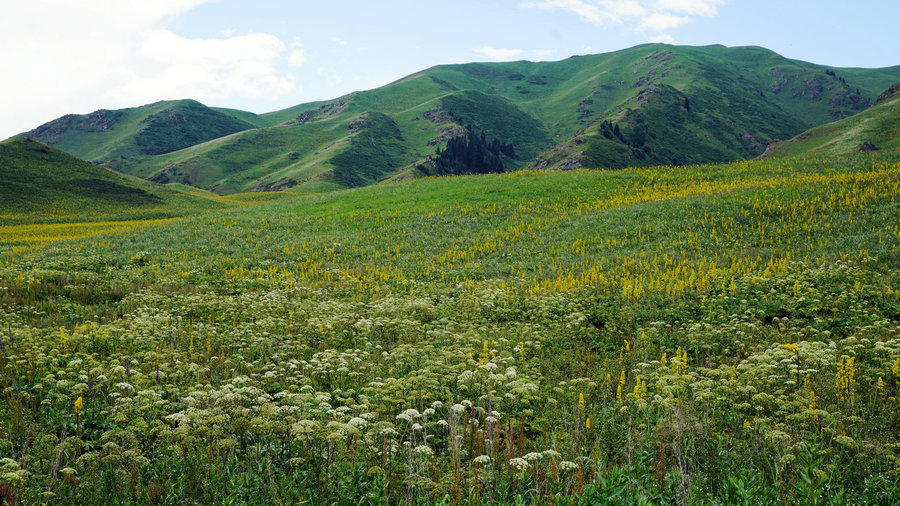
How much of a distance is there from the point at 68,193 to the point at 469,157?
129645mm

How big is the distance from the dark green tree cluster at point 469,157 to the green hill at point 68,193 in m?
95.8

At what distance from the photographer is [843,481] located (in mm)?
4246

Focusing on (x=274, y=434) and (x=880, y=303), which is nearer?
(x=274, y=434)

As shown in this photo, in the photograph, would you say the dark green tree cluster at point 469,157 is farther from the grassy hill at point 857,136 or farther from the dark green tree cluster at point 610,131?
the grassy hill at point 857,136

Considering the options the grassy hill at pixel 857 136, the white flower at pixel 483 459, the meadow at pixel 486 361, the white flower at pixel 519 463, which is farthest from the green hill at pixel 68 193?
the grassy hill at pixel 857 136

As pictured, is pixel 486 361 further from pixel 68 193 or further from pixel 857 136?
pixel 857 136

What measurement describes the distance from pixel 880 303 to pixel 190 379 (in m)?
14.8

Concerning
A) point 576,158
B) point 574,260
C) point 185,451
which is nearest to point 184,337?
point 185,451

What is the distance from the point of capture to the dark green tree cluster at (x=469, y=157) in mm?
163250

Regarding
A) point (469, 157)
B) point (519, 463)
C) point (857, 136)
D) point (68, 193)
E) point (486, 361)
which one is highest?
point (469, 157)

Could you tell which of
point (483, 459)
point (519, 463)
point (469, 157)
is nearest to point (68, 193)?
point (483, 459)

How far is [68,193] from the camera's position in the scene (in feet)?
218

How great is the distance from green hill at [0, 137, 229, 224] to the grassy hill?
332 ft

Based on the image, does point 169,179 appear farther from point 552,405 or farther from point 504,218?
point 552,405
